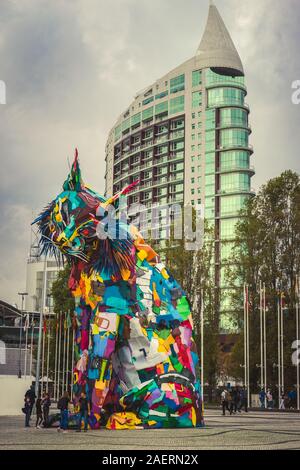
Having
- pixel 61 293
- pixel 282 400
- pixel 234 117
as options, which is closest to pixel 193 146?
pixel 234 117

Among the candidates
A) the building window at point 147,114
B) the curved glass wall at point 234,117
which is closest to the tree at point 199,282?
the curved glass wall at point 234,117

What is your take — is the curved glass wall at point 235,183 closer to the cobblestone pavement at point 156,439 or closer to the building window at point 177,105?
the building window at point 177,105

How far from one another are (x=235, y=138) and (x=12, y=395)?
78163mm

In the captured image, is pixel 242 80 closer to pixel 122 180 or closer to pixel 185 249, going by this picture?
pixel 122 180

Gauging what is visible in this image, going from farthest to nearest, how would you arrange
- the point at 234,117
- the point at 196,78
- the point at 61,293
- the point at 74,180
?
1. the point at 196,78
2. the point at 234,117
3. the point at 61,293
4. the point at 74,180

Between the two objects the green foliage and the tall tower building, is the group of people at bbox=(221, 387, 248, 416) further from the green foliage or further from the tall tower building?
the tall tower building

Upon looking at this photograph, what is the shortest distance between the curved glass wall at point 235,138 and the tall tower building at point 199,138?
15cm

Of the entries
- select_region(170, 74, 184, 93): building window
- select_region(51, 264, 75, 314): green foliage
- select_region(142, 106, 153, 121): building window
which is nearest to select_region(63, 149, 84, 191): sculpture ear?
select_region(51, 264, 75, 314): green foliage

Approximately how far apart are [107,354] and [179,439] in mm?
4030

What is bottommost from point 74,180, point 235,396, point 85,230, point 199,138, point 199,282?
point 235,396

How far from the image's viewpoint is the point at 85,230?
69.3 ft

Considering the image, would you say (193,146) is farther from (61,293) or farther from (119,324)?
(119,324)

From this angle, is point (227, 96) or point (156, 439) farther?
point (227, 96)
